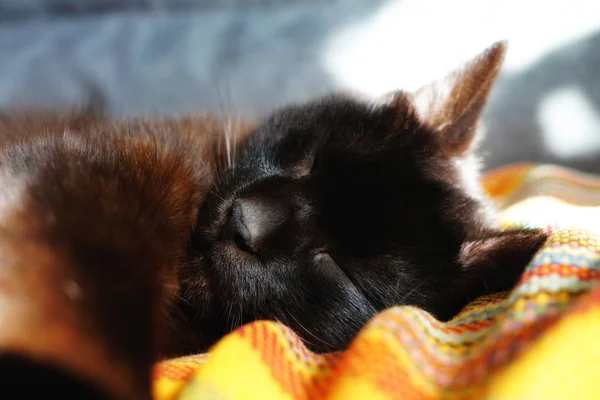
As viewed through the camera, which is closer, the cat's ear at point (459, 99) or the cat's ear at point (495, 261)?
the cat's ear at point (495, 261)

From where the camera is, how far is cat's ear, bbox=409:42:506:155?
3.51ft

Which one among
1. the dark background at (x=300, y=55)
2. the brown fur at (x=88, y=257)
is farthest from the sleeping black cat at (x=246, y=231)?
the dark background at (x=300, y=55)

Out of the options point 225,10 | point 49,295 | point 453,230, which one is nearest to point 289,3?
point 225,10

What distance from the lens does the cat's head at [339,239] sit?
797 mm

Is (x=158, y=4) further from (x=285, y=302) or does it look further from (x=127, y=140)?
(x=285, y=302)

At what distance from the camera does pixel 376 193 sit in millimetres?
854

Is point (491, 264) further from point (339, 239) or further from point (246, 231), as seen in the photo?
point (246, 231)

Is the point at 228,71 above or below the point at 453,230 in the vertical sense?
below

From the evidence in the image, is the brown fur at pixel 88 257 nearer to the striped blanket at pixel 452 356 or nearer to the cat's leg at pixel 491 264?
the striped blanket at pixel 452 356

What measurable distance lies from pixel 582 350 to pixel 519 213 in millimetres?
716

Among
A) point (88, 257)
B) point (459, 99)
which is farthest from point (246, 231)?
point (459, 99)

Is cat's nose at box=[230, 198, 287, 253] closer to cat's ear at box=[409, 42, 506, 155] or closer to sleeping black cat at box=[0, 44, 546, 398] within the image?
sleeping black cat at box=[0, 44, 546, 398]

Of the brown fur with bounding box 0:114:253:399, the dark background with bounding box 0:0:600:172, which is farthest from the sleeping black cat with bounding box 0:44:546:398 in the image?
the dark background with bounding box 0:0:600:172

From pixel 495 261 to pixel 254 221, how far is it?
36cm
